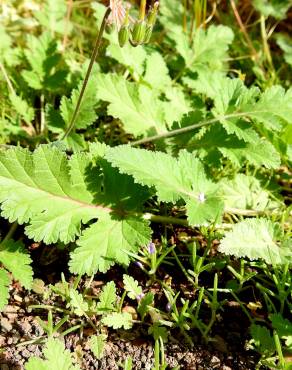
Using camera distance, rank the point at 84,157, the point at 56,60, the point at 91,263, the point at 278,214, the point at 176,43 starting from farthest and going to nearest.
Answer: the point at 176,43
the point at 56,60
the point at 278,214
the point at 84,157
the point at 91,263

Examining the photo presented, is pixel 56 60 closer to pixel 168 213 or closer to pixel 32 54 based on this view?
pixel 32 54

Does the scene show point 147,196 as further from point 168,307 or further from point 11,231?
point 11,231

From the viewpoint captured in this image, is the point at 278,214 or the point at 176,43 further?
the point at 176,43

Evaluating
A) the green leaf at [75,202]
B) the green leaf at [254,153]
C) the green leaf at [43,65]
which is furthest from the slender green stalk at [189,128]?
the green leaf at [43,65]

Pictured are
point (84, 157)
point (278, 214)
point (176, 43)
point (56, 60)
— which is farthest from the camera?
point (176, 43)

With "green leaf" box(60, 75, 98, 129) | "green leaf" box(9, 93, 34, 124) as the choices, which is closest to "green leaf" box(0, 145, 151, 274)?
"green leaf" box(60, 75, 98, 129)

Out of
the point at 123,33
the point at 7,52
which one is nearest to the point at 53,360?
the point at 123,33

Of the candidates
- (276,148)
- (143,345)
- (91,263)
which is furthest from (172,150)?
(143,345)

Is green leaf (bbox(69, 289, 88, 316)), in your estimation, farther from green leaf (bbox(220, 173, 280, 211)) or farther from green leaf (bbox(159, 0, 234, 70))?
green leaf (bbox(159, 0, 234, 70))
